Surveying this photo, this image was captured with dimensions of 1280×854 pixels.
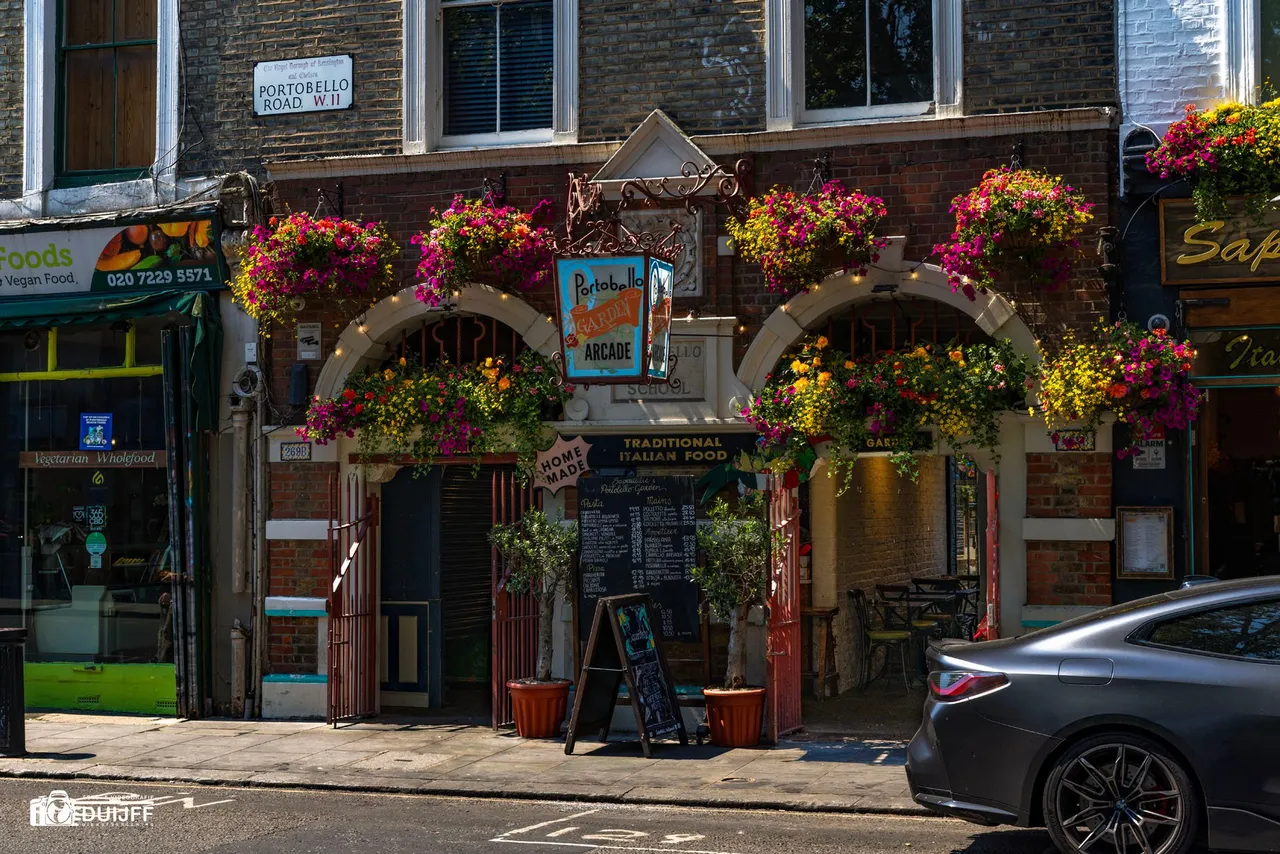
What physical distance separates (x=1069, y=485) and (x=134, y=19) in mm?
9299

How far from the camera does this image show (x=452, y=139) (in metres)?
13.0

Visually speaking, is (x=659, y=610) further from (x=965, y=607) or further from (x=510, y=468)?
(x=965, y=607)

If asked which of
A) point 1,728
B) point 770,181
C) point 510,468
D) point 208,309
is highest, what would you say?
point 770,181

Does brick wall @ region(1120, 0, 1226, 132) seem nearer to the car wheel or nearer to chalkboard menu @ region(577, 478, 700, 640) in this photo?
chalkboard menu @ region(577, 478, 700, 640)

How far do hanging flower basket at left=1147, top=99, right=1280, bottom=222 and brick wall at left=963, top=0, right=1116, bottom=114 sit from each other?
69 centimetres

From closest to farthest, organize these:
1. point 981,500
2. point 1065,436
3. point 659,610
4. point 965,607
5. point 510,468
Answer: point 1065,436, point 659,610, point 510,468, point 981,500, point 965,607

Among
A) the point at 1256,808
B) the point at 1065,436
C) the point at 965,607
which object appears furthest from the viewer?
the point at 965,607

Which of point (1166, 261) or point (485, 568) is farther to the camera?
point (485, 568)

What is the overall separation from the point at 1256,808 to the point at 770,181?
6.73 metres

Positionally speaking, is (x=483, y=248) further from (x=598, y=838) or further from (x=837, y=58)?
(x=598, y=838)

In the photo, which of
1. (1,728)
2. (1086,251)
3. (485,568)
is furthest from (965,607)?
(1,728)

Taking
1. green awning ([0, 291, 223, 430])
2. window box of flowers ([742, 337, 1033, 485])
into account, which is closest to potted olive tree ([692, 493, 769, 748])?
window box of flowers ([742, 337, 1033, 485])

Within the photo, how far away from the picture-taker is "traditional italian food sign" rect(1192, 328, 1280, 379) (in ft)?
36.4

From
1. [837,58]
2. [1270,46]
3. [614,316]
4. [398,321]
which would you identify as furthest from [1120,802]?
[398,321]
